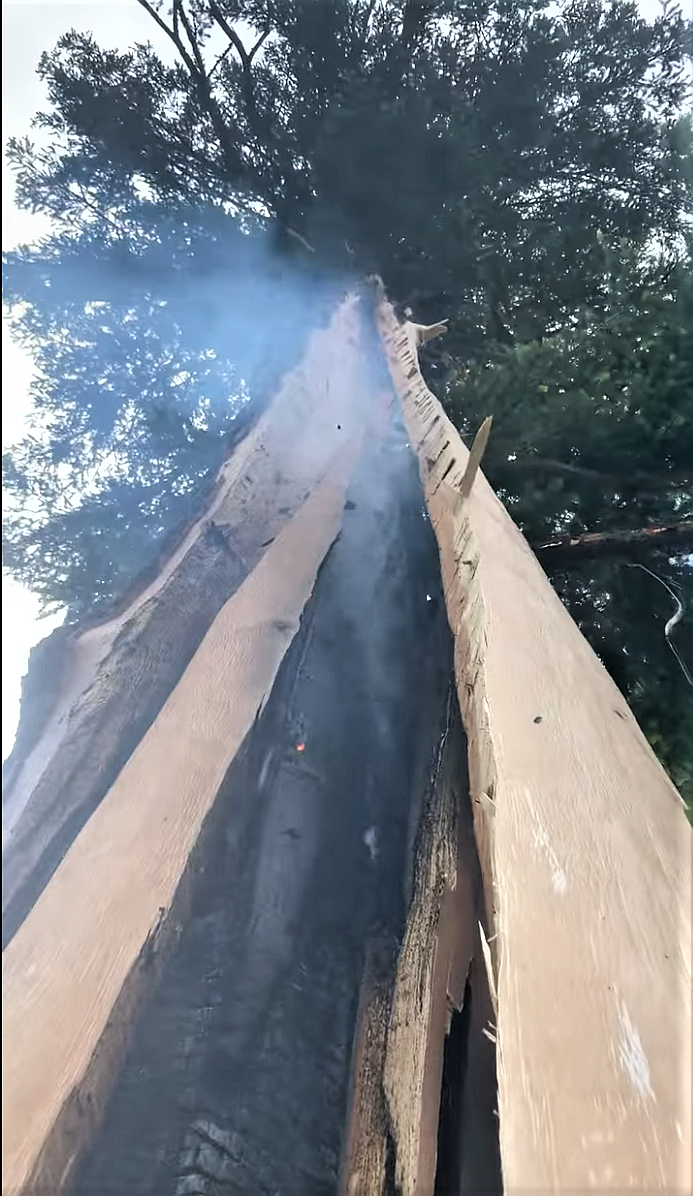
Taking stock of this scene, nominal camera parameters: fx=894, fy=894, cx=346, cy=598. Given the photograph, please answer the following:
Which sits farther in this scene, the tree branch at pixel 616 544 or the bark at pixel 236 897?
the tree branch at pixel 616 544

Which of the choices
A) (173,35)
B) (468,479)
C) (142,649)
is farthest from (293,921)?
(173,35)

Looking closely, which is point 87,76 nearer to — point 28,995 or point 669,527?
point 669,527

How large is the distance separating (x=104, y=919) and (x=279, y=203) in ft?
15.5

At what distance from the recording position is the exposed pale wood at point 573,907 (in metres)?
0.66

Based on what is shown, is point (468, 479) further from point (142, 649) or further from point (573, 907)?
point (573, 907)

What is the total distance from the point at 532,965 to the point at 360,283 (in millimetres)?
3932

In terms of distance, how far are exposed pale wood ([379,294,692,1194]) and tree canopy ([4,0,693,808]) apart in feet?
9.53

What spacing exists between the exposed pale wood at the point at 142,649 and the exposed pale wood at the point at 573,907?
1.55 ft

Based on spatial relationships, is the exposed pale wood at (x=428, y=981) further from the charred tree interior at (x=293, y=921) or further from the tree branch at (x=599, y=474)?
the tree branch at (x=599, y=474)

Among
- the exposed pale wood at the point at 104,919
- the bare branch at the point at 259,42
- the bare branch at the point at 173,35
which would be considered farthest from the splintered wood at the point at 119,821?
the bare branch at the point at 259,42

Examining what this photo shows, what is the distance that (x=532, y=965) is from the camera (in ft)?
2.59

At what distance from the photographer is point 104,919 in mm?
988

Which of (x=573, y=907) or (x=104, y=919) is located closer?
(x=573, y=907)

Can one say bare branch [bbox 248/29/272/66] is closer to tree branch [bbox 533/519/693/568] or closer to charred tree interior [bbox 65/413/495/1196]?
tree branch [bbox 533/519/693/568]
